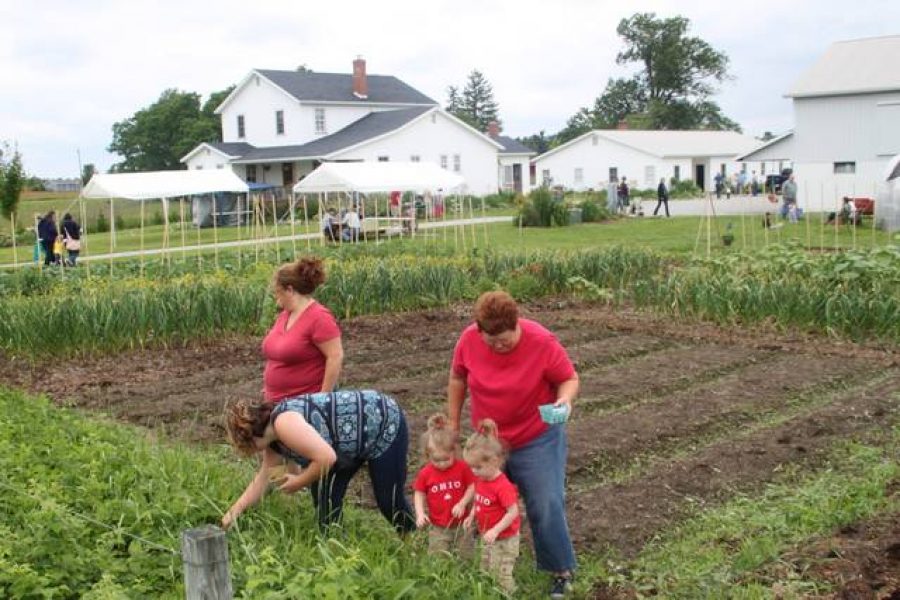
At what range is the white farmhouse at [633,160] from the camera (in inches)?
2205

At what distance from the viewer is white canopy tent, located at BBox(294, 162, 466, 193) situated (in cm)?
2702

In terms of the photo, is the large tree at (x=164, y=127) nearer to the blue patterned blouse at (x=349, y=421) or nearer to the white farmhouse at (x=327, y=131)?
the white farmhouse at (x=327, y=131)

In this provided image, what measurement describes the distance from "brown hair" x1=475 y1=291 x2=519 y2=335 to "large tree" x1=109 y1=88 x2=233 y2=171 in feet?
233

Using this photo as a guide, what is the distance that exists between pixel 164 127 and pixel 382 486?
7455cm

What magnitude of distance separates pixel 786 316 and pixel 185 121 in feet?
216

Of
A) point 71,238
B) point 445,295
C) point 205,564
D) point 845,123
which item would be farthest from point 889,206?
point 205,564

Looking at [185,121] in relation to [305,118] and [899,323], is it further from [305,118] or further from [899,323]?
[899,323]

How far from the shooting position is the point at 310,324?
17.6 feet

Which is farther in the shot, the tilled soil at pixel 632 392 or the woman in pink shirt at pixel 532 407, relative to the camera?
the tilled soil at pixel 632 392

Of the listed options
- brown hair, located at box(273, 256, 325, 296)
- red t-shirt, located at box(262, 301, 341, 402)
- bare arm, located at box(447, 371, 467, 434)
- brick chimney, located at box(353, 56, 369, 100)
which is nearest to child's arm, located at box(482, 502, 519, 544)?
bare arm, located at box(447, 371, 467, 434)

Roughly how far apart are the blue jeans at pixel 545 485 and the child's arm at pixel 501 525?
0.51ft

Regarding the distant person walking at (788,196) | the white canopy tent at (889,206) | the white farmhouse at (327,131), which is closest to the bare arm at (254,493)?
the white canopy tent at (889,206)

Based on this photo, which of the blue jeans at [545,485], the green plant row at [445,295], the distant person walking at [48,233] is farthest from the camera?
the distant person walking at [48,233]

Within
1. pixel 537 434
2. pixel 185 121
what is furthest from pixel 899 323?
pixel 185 121
